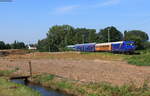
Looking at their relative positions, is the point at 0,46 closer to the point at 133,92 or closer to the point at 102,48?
the point at 102,48

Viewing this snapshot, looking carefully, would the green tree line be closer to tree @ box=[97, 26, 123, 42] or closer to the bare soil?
tree @ box=[97, 26, 123, 42]

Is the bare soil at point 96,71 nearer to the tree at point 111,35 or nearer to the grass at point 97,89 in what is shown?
the grass at point 97,89

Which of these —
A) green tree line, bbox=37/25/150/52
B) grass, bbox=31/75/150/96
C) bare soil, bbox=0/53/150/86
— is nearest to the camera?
grass, bbox=31/75/150/96

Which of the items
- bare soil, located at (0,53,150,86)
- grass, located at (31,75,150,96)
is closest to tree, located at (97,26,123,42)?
bare soil, located at (0,53,150,86)

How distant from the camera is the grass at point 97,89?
1557 cm

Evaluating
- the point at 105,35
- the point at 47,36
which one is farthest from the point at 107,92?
the point at 47,36

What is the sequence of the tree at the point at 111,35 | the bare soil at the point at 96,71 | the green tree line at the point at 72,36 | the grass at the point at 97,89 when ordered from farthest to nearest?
the tree at the point at 111,35 → the green tree line at the point at 72,36 → the bare soil at the point at 96,71 → the grass at the point at 97,89

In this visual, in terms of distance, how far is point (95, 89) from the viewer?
17375 millimetres

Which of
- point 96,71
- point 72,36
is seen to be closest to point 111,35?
point 72,36

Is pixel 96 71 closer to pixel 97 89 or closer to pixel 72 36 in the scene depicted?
pixel 97 89

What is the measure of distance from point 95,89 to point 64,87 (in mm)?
3541

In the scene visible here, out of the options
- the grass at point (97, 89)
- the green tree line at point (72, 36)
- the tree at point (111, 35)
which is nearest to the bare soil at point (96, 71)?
the grass at point (97, 89)

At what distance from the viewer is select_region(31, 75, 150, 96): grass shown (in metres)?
15.6

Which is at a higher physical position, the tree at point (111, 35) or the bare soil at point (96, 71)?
the tree at point (111, 35)
